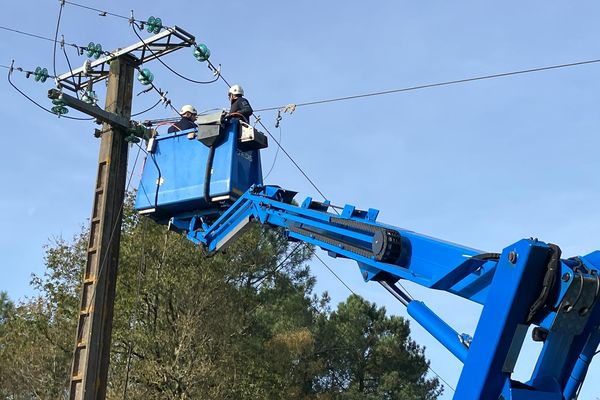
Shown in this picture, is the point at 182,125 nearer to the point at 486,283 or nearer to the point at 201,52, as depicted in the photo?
the point at 201,52

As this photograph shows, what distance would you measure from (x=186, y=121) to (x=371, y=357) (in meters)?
23.8

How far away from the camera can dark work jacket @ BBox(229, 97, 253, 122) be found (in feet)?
31.3

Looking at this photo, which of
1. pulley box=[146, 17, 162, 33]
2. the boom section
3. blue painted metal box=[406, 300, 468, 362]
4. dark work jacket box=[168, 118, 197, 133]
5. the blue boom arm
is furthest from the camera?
pulley box=[146, 17, 162, 33]

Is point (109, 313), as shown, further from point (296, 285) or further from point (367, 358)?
point (367, 358)

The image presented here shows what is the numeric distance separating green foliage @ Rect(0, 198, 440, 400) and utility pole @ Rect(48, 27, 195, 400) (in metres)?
5.86

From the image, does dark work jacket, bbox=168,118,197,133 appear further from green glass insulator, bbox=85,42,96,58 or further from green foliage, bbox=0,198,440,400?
green foliage, bbox=0,198,440,400

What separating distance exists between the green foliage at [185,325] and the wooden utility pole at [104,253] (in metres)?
5.90

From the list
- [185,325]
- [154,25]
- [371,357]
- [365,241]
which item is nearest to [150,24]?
[154,25]

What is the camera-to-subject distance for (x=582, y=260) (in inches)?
202

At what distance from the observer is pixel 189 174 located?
9578 millimetres

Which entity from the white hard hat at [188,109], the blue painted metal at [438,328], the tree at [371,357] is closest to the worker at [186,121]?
the white hard hat at [188,109]

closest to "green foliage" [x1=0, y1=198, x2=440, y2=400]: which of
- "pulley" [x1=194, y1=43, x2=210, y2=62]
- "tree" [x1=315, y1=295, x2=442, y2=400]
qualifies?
"tree" [x1=315, y1=295, x2=442, y2=400]

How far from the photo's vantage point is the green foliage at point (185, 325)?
61.6 ft

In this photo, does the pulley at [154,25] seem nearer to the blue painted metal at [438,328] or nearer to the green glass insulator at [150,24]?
the green glass insulator at [150,24]
